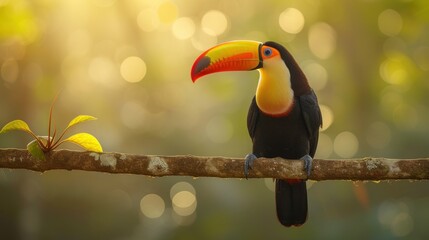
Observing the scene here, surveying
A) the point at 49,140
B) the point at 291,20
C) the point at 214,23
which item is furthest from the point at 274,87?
the point at 214,23

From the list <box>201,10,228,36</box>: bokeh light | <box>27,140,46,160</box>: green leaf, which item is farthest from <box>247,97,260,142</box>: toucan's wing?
<box>201,10,228,36</box>: bokeh light

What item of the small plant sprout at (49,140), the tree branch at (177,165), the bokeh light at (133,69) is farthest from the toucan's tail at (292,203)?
the bokeh light at (133,69)

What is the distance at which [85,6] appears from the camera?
43.8 ft

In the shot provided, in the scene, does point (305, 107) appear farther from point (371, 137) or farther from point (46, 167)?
point (371, 137)

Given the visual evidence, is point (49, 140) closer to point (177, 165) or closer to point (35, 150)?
point (35, 150)

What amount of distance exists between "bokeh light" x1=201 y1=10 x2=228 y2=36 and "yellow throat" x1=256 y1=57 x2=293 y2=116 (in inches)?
436

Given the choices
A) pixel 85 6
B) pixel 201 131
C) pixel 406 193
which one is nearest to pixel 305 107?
pixel 85 6

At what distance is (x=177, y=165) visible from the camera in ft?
11.5

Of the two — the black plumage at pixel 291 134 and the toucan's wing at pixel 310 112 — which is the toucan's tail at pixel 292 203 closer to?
the black plumage at pixel 291 134

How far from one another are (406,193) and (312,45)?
411cm

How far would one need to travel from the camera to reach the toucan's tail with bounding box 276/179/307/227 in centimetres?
461

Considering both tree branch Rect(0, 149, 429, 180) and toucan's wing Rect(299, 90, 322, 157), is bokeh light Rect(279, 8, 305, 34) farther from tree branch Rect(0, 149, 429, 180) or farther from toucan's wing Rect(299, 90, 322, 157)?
tree branch Rect(0, 149, 429, 180)

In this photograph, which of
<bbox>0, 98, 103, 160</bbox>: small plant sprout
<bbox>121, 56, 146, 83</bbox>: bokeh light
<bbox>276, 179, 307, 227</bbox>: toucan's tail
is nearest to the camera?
<bbox>0, 98, 103, 160</bbox>: small plant sprout

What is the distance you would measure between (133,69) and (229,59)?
1214 cm
